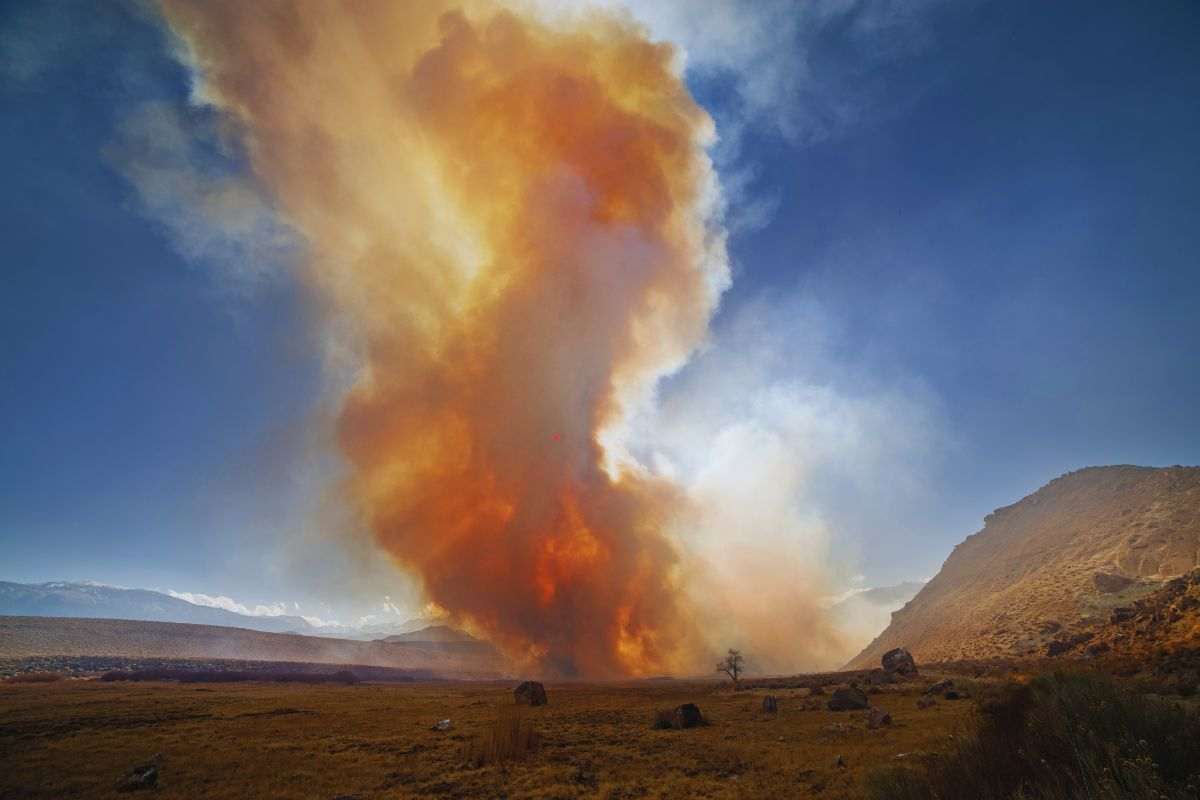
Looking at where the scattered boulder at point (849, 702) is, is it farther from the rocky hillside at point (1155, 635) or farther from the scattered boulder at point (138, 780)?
the scattered boulder at point (138, 780)

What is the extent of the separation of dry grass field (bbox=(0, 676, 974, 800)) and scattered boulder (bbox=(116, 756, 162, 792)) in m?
0.37

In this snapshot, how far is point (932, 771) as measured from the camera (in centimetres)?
1148

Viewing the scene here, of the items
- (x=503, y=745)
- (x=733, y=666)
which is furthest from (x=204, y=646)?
(x=503, y=745)

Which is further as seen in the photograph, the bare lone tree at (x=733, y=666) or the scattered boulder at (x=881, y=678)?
the bare lone tree at (x=733, y=666)

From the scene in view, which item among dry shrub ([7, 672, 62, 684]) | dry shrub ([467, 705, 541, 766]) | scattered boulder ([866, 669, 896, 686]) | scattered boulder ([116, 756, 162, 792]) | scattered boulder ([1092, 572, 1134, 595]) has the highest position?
scattered boulder ([1092, 572, 1134, 595])

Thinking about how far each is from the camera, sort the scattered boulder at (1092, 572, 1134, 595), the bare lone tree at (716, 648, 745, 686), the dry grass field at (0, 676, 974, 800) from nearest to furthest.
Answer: the dry grass field at (0, 676, 974, 800) → the scattered boulder at (1092, 572, 1134, 595) → the bare lone tree at (716, 648, 745, 686)

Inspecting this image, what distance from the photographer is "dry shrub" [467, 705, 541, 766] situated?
891 inches

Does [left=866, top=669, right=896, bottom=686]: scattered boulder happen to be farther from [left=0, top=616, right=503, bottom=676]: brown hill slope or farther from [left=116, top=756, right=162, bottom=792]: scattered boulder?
[left=0, top=616, right=503, bottom=676]: brown hill slope

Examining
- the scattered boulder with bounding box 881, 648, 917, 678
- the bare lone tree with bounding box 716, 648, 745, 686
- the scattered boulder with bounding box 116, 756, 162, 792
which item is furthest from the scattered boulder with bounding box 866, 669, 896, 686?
the scattered boulder with bounding box 116, 756, 162, 792

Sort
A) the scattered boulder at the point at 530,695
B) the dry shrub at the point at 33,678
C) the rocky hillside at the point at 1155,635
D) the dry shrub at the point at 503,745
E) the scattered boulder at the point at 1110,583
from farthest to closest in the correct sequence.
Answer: the scattered boulder at the point at 1110,583 < the dry shrub at the point at 33,678 < the scattered boulder at the point at 530,695 < the rocky hillside at the point at 1155,635 < the dry shrub at the point at 503,745

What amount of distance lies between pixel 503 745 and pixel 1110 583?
292 feet

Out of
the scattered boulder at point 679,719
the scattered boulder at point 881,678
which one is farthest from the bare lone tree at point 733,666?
the scattered boulder at point 679,719

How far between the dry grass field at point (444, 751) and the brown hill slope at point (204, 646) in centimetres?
10928

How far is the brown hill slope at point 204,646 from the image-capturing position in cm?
11500
